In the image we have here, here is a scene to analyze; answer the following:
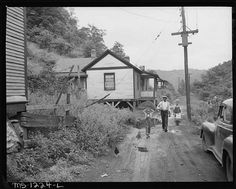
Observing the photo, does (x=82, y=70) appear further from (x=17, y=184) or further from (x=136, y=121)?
(x=17, y=184)

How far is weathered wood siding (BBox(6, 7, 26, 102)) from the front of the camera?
16.3 ft

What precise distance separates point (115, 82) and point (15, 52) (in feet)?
11.4

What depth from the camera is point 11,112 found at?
4727 mm

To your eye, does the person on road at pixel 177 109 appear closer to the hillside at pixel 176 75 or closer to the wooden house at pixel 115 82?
the hillside at pixel 176 75

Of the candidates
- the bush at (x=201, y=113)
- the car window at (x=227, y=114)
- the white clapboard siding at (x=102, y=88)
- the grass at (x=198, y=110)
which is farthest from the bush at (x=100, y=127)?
the car window at (x=227, y=114)

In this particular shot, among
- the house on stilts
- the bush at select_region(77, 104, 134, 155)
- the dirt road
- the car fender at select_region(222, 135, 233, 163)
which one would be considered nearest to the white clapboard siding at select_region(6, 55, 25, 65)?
the house on stilts

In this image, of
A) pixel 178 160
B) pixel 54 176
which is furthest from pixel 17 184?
pixel 178 160

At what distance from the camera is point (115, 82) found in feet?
25.0

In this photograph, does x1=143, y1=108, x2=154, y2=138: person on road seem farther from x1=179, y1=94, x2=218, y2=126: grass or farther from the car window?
the car window

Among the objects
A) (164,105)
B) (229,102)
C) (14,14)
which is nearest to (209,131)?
(229,102)

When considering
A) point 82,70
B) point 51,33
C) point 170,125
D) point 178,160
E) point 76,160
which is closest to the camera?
point 178,160

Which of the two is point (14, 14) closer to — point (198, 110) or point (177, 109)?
point (177, 109)

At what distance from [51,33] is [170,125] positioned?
407 centimetres

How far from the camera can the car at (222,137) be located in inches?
136
